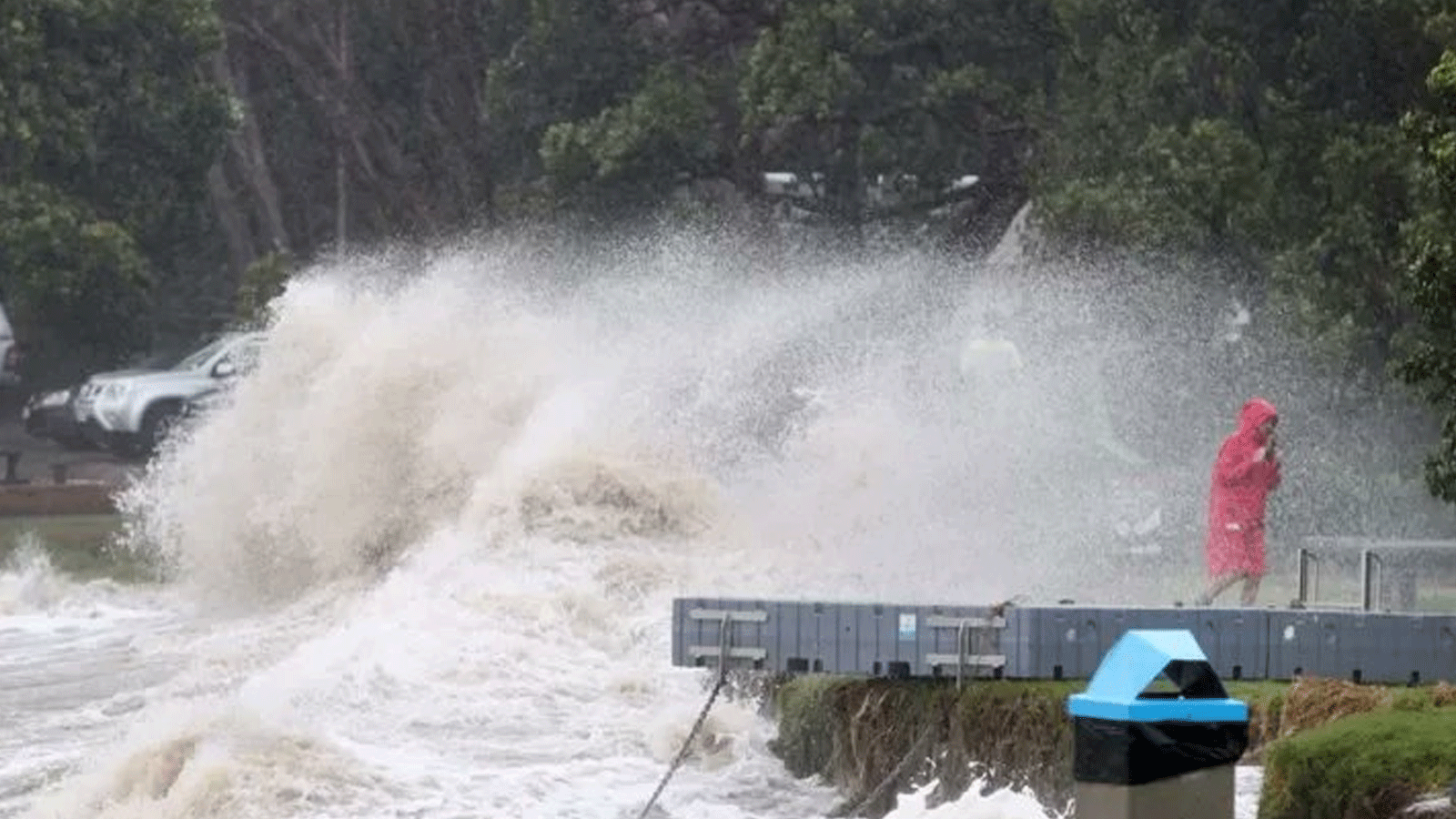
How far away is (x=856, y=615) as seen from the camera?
17.0 m

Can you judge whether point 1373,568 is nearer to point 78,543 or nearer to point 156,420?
point 78,543

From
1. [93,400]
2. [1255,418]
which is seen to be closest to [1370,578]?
[1255,418]

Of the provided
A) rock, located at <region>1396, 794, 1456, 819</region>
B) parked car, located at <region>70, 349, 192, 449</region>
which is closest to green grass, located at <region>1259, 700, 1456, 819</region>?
rock, located at <region>1396, 794, 1456, 819</region>

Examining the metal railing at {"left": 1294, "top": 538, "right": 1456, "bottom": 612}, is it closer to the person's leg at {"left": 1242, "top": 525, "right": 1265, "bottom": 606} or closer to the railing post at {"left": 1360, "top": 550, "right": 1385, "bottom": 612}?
the railing post at {"left": 1360, "top": 550, "right": 1385, "bottom": 612}

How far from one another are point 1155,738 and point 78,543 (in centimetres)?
2902

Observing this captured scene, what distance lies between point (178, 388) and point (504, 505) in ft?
47.1

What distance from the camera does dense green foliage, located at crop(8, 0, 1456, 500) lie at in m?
31.6

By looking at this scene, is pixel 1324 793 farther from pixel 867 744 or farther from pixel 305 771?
pixel 305 771

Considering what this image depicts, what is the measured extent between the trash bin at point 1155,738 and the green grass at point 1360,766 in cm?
257

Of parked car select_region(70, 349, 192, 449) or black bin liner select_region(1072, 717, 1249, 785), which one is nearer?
black bin liner select_region(1072, 717, 1249, 785)

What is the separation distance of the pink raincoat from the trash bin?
11.2 metres

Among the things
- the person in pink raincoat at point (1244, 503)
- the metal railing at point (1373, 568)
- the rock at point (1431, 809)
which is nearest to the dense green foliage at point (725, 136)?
the person in pink raincoat at point (1244, 503)

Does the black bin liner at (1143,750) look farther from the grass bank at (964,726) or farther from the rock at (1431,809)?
the grass bank at (964,726)

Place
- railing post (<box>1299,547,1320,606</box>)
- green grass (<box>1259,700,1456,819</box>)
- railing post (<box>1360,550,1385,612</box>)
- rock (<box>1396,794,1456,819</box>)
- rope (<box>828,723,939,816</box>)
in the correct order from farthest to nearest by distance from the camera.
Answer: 1. railing post (<box>1299,547,1320,606</box>)
2. railing post (<box>1360,550,1385,612</box>)
3. rope (<box>828,723,939,816</box>)
4. green grass (<box>1259,700,1456,819</box>)
5. rock (<box>1396,794,1456,819</box>)
